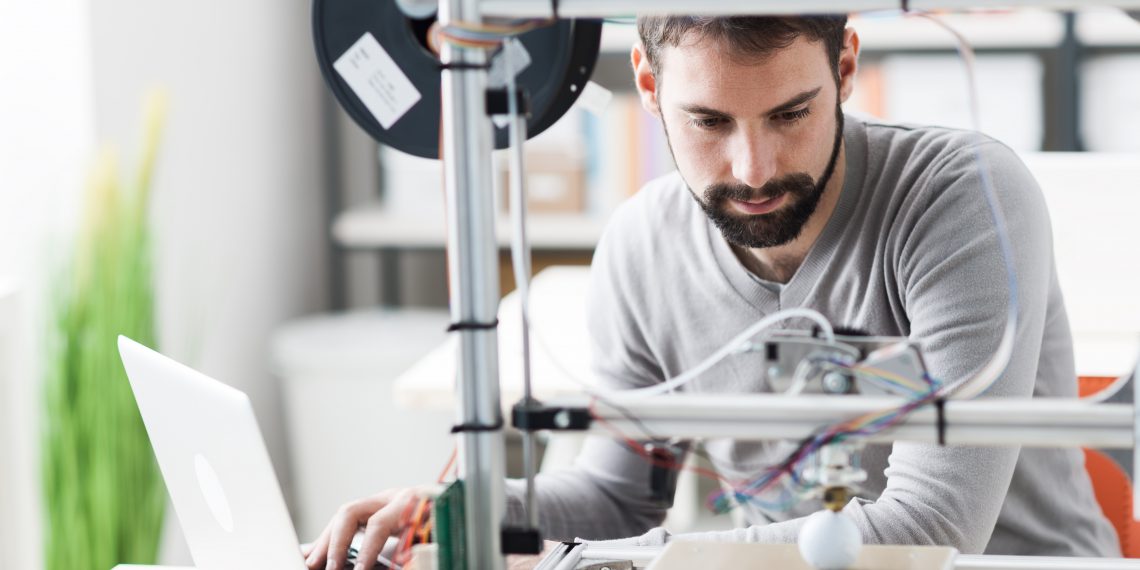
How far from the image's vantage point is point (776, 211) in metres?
1.37

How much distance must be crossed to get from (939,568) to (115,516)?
1.78 meters

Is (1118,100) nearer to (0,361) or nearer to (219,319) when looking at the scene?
(219,319)

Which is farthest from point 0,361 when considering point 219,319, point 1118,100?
point 1118,100

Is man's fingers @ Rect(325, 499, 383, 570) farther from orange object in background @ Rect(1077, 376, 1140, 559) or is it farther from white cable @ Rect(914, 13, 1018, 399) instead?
orange object in background @ Rect(1077, 376, 1140, 559)

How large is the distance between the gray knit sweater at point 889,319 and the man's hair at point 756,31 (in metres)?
0.15

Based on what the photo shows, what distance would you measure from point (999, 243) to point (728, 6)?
50 cm

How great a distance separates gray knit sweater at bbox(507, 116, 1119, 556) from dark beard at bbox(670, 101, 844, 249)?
5 cm

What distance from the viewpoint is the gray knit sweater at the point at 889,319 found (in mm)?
1214

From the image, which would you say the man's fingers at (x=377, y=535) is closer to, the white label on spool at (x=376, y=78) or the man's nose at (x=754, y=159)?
the white label on spool at (x=376, y=78)

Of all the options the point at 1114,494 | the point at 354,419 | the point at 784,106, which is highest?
the point at 784,106

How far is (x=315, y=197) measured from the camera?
3.47 m

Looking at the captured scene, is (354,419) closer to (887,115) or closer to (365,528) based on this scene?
(887,115)

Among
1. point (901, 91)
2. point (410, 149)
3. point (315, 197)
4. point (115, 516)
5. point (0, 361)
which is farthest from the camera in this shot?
point (315, 197)

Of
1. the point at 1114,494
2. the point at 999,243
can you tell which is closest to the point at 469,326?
the point at 999,243
